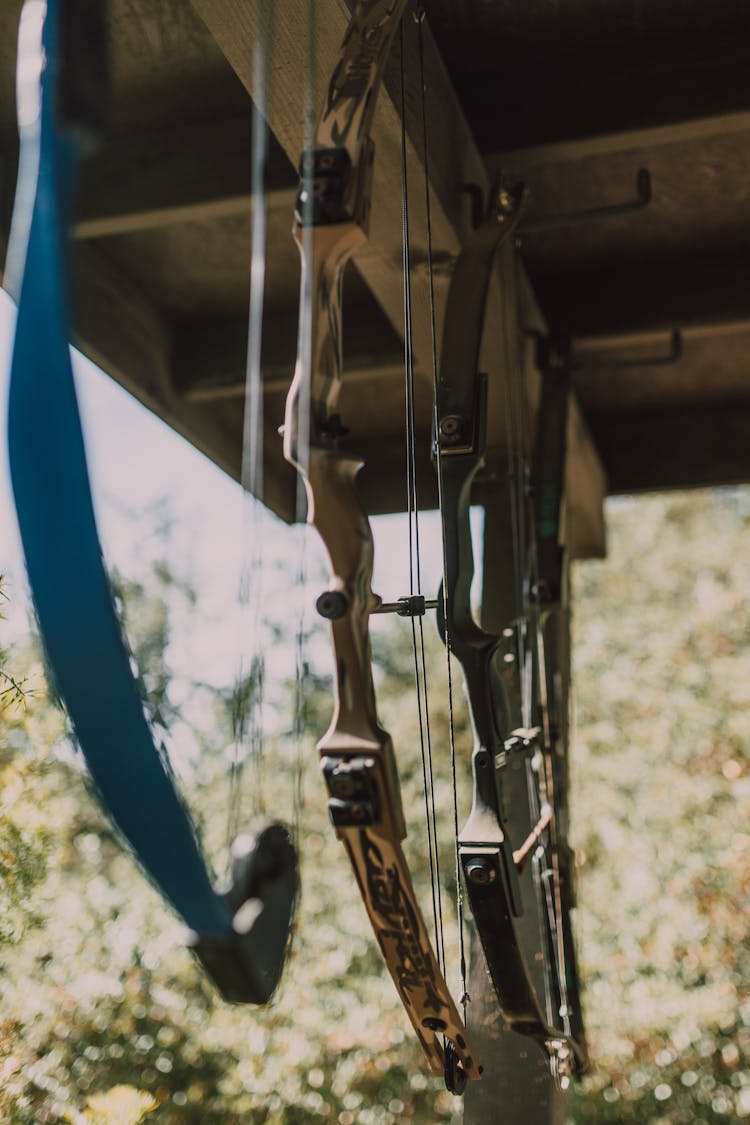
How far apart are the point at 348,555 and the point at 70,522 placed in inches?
→ 11.9

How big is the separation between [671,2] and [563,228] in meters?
0.65

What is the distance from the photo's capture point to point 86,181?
1995 mm

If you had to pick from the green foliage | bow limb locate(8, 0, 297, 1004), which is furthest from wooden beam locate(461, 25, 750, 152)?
the green foliage

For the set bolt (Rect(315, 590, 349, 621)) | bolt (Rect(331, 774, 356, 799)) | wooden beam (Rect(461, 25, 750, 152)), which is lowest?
bolt (Rect(331, 774, 356, 799))

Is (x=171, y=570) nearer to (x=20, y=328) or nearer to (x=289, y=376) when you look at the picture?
(x=289, y=376)

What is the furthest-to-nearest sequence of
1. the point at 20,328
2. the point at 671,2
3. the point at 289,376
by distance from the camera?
the point at 289,376, the point at 671,2, the point at 20,328

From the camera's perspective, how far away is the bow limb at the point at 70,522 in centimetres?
70

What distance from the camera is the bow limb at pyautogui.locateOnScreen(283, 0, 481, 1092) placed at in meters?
0.94

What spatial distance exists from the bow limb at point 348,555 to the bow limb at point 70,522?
199 mm

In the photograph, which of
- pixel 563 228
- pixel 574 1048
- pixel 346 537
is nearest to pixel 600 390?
pixel 563 228

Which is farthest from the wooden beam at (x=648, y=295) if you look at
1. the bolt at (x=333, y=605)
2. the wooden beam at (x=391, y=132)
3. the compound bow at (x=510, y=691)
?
the bolt at (x=333, y=605)

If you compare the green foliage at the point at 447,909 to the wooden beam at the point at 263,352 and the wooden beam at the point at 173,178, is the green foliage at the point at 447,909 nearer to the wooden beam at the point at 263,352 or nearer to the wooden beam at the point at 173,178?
the wooden beam at the point at 263,352

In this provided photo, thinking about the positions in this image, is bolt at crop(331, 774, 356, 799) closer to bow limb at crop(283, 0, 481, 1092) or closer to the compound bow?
bow limb at crop(283, 0, 481, 1092)

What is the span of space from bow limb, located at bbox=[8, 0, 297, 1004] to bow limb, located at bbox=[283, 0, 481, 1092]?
20 cm
